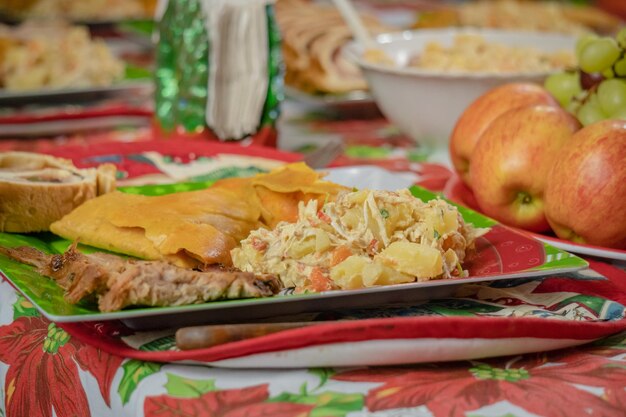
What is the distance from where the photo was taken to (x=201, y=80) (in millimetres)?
1445

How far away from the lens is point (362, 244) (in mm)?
789

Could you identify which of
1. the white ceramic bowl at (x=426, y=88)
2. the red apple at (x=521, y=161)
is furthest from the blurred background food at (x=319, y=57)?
the red apple at (x=521, y=161)

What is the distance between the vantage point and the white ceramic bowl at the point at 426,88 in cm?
139

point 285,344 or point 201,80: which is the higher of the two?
point 201,80

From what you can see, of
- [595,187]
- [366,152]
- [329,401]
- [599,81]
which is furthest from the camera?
[366,152]

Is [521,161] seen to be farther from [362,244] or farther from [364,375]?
[364,375]

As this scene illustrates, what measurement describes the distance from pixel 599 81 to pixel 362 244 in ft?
1.68

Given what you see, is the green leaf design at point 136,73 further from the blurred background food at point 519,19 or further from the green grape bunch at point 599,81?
the green grape bunch at point 599,81

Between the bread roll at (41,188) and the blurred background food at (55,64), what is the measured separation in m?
0.89

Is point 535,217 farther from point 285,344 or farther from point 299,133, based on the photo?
point 299,133

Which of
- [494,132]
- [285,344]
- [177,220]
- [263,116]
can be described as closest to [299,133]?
[263,116]

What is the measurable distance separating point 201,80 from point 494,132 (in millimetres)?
563

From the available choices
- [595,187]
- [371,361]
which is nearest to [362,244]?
[371,361]

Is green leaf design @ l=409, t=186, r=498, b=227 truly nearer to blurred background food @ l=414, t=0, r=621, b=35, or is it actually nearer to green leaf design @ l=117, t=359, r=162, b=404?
green leaf design @ l=117, t=359, r=162, b=404
